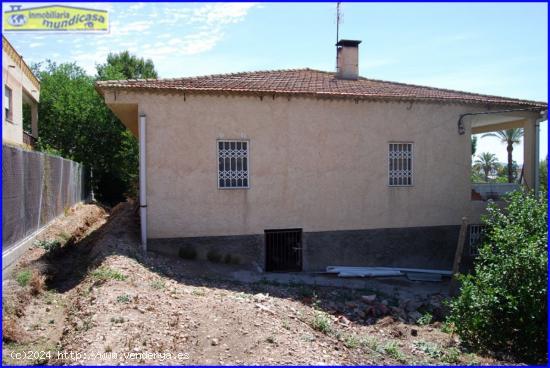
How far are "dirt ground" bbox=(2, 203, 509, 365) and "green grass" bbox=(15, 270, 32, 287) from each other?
0.03m

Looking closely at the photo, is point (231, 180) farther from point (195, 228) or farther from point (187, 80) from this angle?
point (187, 80)

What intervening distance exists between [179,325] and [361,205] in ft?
24.3

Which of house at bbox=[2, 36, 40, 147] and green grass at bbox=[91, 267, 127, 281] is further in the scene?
house at bbox=[2, 36, 40, 147]

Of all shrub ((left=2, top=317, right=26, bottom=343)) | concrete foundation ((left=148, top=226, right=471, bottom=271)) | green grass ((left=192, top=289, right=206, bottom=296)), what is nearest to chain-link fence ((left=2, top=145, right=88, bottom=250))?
shrub ((left=2, top=317, right=26, bottom=343))

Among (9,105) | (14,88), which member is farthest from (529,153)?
(14,88)

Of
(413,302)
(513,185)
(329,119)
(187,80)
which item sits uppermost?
(187,80)

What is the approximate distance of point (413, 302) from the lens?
10.1 metres

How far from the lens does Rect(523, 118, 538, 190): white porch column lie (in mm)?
14445

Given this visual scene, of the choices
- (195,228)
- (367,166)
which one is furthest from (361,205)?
(195,228)

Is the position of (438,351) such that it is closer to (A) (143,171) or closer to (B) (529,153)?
(A) (143,171)

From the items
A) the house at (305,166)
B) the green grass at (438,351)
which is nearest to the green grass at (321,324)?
the green grass at (438,351)

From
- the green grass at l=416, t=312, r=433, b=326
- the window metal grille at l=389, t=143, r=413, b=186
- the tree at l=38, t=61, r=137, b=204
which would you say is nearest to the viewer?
the green grass at l=416, t=312, r=433, b=326

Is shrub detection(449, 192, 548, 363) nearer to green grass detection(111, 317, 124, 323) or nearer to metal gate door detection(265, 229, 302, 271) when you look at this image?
metal gate door detection(265, 229, 302, 271)

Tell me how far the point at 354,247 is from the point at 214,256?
12.4 ft
